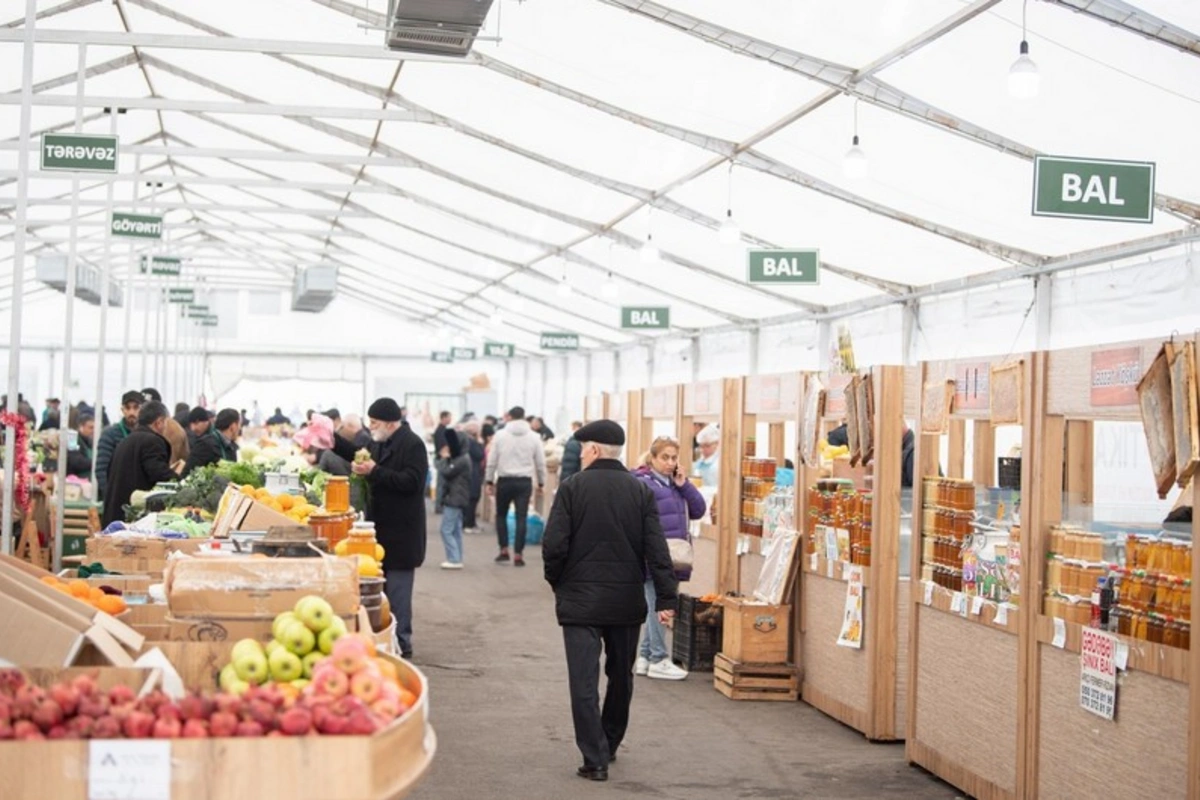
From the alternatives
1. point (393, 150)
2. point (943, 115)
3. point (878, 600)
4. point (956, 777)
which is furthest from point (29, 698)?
point (393, 150)

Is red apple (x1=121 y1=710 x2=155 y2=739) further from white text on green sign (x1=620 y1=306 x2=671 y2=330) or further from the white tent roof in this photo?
white text on green sign (x1=620 y1=306 x2=671 y2=330)

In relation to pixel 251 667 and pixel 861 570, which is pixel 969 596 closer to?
pixel 861 570

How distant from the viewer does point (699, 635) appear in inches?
399

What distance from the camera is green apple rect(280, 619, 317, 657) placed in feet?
12.7

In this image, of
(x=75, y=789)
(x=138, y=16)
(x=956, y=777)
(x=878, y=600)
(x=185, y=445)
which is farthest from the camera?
(x=138, y=16)

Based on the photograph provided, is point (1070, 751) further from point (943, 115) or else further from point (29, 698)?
point (943, 115)

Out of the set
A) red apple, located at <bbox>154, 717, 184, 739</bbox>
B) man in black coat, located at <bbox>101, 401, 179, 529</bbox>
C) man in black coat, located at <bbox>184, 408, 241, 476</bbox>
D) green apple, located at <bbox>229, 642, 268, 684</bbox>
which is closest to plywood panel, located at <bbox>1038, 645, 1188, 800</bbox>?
green apple, located at <bbox>229, 642, 268, 684</bbox>

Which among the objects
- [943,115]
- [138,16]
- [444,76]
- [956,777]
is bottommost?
[956,777]

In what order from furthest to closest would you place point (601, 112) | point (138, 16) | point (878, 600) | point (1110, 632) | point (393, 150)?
point (393, 150) → point (138, 16) → point (601, 112) → point (878, 600) → point (1110, 632)

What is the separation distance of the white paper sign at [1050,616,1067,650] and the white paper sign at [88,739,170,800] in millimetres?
4056

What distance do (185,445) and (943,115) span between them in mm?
6428

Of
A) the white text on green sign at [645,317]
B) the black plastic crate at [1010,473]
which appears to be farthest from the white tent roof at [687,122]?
the black plastic crate at [1010,473]

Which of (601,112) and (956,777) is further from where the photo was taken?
(601,112)

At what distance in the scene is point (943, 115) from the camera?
10.2 metres
